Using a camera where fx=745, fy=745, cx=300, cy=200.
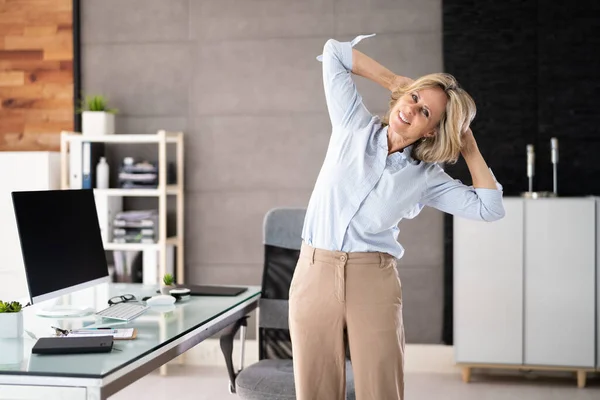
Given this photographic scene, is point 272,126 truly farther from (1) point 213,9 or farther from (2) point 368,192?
(2) point 368,192

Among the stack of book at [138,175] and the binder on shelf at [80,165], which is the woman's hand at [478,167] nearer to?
the stack of book at [138,175]

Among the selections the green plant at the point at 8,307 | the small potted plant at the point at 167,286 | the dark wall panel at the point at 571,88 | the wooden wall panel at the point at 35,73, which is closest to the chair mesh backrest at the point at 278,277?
the small potted plant at the point at 167,286

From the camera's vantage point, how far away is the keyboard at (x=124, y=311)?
268 centimetres

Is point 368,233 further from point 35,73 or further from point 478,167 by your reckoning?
point 35,73

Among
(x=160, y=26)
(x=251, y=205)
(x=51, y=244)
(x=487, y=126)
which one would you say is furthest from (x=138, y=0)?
(x=51, y=244)

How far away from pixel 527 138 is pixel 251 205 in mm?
1927

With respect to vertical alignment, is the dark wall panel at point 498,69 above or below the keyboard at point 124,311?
above

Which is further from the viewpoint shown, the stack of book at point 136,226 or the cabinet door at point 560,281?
the stack of book at point 136,226

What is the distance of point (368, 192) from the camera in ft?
7.95

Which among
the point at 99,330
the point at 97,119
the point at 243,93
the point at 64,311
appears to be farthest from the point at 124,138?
the point at 99,330

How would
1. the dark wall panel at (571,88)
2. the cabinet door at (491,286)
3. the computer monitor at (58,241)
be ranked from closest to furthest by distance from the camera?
the computer monitor at (58,241), the cabinet door at (491,286), the dark wall panel at (571,88)

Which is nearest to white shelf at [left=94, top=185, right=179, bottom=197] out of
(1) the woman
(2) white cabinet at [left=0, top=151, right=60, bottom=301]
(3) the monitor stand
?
(2) white cabinet at [left=0, top=151, right=60, bottom=301]

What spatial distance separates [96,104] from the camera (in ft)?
16.6

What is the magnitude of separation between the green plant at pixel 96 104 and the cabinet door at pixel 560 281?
9.41 ft
